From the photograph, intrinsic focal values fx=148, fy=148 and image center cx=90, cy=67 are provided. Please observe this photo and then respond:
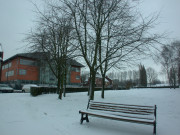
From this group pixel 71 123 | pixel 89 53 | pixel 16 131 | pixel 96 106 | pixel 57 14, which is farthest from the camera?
pixel 89 53

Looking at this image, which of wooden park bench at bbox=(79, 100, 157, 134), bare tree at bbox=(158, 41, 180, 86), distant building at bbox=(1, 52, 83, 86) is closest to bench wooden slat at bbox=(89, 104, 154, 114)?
wooden park bench at bbox=(79, 100, 157, 134)

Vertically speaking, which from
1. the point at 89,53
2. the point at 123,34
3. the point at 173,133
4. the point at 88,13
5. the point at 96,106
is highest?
the point at 88,13

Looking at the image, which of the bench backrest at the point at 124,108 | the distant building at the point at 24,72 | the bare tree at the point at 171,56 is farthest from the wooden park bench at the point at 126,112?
the distant building at the point at 24,72

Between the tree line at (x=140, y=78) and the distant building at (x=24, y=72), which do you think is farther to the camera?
the tree line at (x=140, y=78)

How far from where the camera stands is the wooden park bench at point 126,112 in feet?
15.6

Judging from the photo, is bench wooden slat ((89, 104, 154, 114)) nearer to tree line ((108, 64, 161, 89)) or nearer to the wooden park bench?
the wooden park bench

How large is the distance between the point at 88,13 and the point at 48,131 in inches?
306

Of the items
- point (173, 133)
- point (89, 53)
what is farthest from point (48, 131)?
point (89, 53)

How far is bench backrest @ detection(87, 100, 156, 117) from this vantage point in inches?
204

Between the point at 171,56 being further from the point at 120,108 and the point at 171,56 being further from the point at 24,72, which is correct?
the point at 24,72

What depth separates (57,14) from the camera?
419 inches

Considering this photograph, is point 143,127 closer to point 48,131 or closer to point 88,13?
point 48,131

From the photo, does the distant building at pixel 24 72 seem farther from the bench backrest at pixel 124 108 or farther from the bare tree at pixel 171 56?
the bench backrest at pixel 124 108

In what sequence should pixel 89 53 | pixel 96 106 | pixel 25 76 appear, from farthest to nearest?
1. pixel 25 76
2. pixel 89 53
3. pixel 96 106
